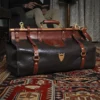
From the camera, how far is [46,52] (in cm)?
109

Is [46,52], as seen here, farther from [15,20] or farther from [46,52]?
[15,20]

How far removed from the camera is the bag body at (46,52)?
107 cm

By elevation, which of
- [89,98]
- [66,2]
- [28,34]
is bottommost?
[89,98]

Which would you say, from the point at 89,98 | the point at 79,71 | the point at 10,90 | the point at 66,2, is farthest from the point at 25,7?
the point at 89,98

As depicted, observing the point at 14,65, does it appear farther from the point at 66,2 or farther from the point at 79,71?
the point at 66,2

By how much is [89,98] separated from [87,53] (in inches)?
19.4

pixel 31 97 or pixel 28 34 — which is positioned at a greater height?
pixel 28 34

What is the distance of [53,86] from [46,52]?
25cm

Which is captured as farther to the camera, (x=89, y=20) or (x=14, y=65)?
(x=89, y=20)

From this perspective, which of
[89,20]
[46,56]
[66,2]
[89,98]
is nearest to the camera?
[89,98]

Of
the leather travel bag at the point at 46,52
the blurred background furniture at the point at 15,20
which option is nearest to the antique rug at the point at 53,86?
the leather travel bag at the point at 46,52

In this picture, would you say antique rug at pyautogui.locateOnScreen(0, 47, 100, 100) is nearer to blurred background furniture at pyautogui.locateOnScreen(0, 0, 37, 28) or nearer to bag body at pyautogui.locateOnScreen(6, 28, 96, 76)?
bag body at pyautogui.locateOnScreen(6, 28, 96, 76)

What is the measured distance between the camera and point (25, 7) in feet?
7.16

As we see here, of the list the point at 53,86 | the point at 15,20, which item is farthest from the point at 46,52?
the point at 15,20
